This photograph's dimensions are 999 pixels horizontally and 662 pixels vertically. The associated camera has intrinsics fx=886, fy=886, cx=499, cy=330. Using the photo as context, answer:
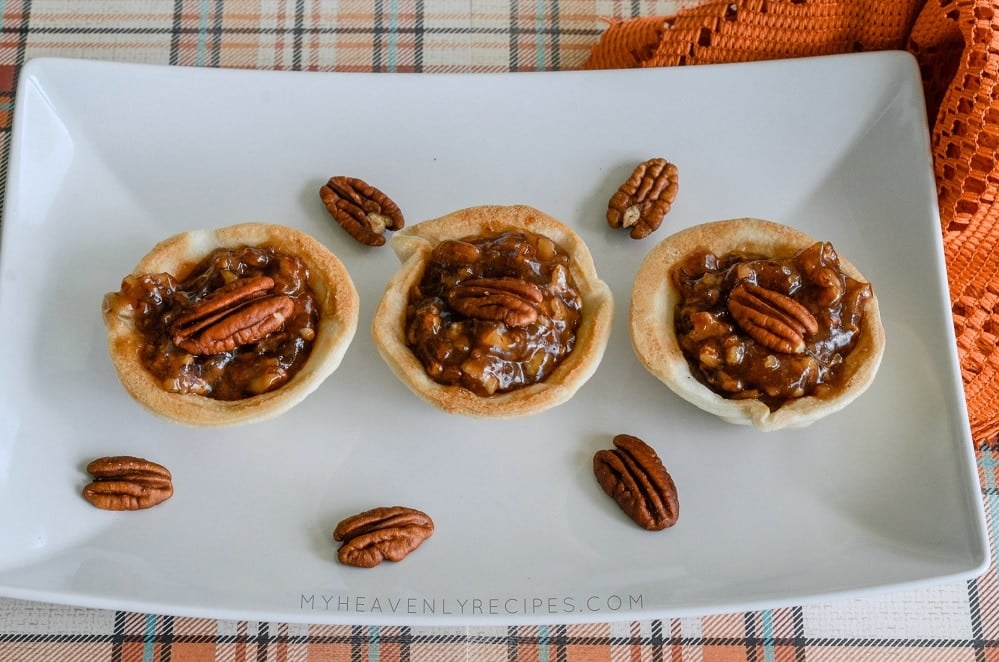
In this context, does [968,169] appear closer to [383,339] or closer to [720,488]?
[720,488]

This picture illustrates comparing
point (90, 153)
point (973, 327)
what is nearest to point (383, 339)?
point (90, 153)

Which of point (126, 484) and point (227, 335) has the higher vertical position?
point (227, 335)

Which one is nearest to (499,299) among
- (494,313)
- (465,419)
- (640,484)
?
(494,313)

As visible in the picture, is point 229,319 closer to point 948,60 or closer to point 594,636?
point 594,636

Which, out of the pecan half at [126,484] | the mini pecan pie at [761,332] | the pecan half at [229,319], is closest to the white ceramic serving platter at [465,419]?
the pecan half at [126,484]

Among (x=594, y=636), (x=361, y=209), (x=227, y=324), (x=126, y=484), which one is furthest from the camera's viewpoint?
(x=361, y=209)

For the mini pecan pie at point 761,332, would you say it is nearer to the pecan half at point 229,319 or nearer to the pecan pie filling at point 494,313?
the pecan pie filling at point 494,313

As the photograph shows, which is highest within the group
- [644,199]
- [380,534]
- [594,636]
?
[644,199]

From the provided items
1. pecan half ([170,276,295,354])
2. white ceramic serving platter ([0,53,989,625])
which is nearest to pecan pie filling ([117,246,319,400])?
pecan half ([170,276,295,354])
